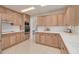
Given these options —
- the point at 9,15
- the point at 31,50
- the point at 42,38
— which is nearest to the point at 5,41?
the point at 31,50

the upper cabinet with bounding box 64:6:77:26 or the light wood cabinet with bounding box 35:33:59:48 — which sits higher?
the upper cabinet with bounding box 64:6:77:26

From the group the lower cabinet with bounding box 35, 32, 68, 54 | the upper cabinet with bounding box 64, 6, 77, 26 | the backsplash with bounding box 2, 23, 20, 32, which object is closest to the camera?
the upper cabinet with bounding box 64, 6, 77, 26

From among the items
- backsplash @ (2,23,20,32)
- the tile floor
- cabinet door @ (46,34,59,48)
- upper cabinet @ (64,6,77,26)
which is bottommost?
the tile floor

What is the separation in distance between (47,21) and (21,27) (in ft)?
6.94

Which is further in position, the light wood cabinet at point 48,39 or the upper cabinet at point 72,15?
the light wood cabinet at point 48,39

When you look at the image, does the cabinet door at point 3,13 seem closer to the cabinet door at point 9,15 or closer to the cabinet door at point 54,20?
the cabinet door at point 9,15

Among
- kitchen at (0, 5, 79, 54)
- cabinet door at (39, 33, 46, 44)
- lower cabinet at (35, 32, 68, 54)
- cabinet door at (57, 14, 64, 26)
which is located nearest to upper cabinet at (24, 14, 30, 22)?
kitchen at (0, 5, 79, 54)

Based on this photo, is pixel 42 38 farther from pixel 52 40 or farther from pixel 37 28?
pixel 37 28

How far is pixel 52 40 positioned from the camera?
5.20 m

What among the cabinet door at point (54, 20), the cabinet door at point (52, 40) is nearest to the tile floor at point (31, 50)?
the cabinet door at point (52, 40)

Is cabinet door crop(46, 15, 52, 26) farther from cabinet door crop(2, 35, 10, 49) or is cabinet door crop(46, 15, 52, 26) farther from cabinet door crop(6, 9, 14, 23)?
cabinet door crop(2, 35, 10, 49)

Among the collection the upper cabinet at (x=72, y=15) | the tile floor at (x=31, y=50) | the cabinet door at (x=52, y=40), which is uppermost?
the upper cabinet at (x=72, y=15)

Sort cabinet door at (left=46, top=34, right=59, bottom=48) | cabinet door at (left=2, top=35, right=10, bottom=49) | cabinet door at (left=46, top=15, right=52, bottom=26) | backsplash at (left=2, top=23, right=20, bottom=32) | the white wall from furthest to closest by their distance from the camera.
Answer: the white wall, cabinet door at (left=46, top=15, right=52, bottom=26), backsplash at (left=2, top=23, right=20, bottom=32), cabinet door at (left=46, top=34, right=59, bottom=48), cabinet door at (left=2, top=35, right=10, bottom=49)
